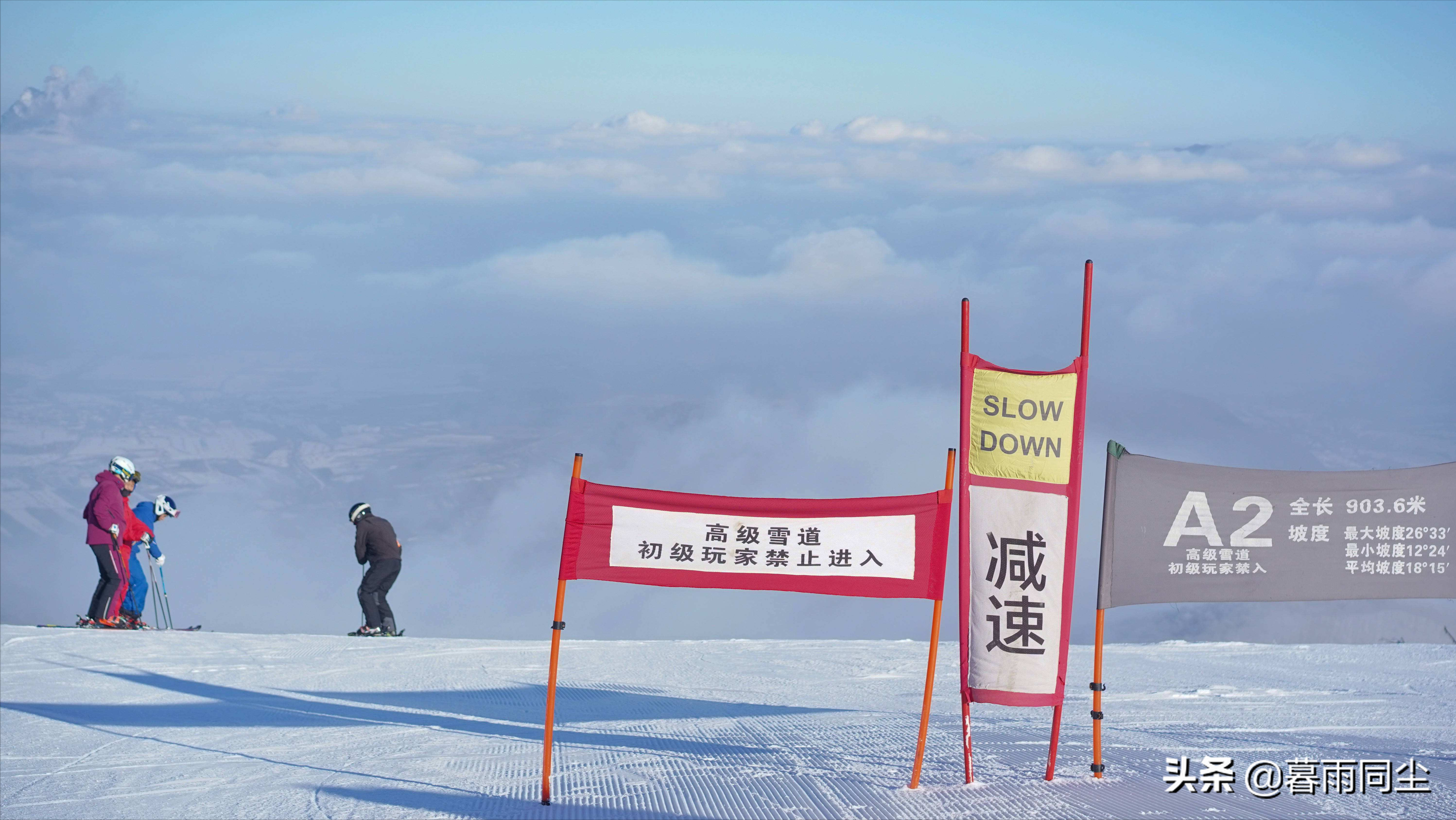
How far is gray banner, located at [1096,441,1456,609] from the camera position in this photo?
19.2 feet

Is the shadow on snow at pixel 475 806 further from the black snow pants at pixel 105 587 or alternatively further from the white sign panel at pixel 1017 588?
the black snow pants at pixel 105 587

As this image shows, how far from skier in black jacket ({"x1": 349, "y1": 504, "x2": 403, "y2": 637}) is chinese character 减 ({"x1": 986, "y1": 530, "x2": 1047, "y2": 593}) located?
989 centimetres

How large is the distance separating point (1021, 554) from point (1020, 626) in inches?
14.5

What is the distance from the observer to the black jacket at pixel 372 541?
13.9 meters

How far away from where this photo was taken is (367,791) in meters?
5.96

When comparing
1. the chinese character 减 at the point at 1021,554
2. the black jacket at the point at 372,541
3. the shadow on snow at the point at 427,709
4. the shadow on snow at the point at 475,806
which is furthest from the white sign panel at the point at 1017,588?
the black jacket at the point at 372,541

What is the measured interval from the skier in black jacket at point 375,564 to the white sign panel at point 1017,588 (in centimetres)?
972

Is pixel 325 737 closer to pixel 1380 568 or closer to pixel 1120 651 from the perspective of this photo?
pixel 1380 568

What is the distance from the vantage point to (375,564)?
14.0 metres

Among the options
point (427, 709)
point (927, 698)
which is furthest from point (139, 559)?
point (927, 698)

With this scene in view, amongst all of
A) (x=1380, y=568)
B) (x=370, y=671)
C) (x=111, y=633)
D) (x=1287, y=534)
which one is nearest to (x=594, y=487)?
(x=1287, y=534)

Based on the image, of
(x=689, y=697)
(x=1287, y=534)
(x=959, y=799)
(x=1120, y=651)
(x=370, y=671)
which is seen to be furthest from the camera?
(x=1120, y=651)

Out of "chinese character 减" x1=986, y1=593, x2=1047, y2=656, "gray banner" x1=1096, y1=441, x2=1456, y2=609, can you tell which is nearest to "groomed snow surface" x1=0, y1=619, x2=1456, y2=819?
"chinese character 减" x1=986, y1=593, x2=1047, y2=656

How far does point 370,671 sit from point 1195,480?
7.53 metres
